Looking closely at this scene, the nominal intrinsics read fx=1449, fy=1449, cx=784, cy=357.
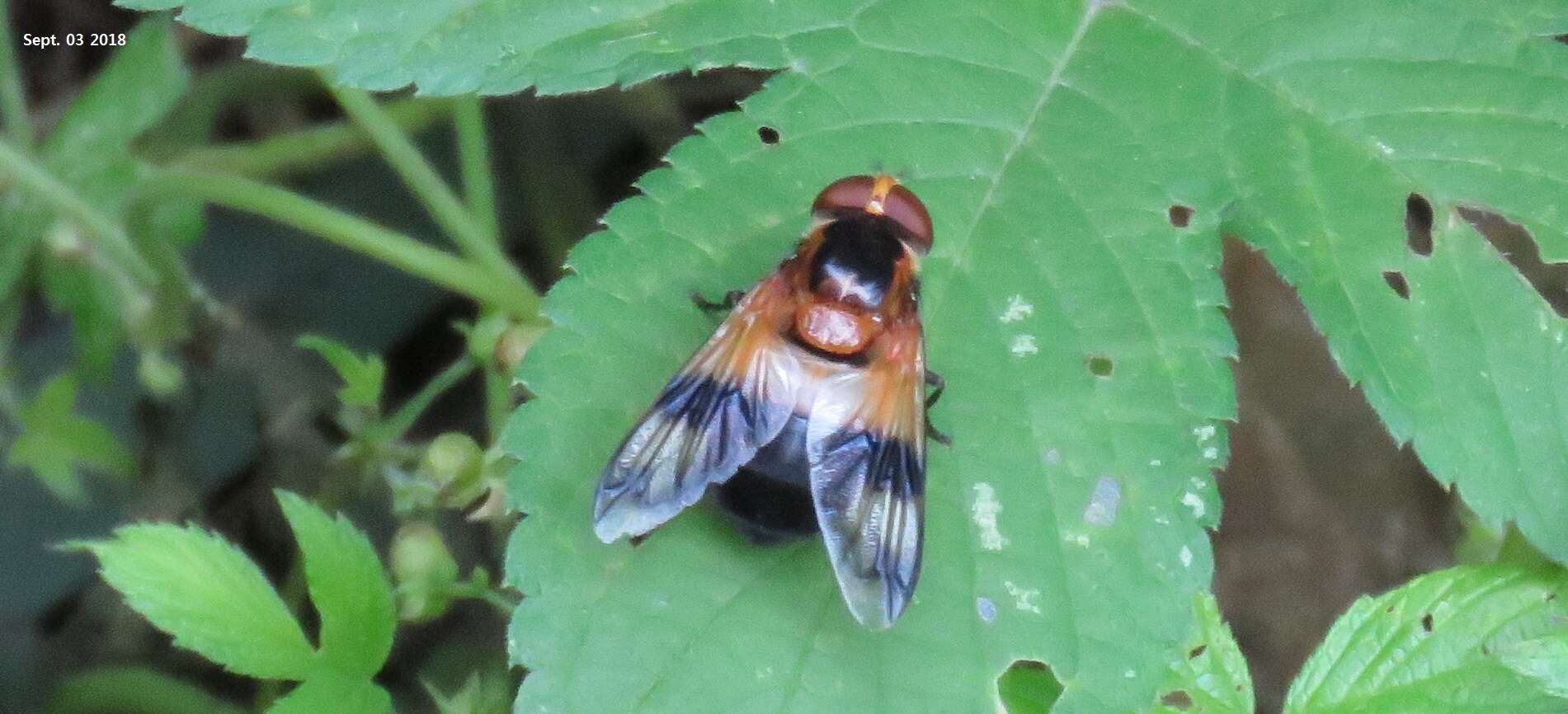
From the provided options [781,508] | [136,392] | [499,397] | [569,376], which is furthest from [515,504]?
[136,392]

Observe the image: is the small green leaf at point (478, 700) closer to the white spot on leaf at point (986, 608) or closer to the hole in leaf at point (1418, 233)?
the white spot on leaf at point (986, 608)

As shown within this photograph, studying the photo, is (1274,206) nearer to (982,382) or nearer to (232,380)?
(982,382)

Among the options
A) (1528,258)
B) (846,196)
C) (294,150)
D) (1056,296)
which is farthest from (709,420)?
(1528,258)

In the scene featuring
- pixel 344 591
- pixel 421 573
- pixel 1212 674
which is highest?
pixel 344 591

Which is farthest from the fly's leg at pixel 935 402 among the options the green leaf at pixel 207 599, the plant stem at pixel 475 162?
the plant stem at pixel 475 162

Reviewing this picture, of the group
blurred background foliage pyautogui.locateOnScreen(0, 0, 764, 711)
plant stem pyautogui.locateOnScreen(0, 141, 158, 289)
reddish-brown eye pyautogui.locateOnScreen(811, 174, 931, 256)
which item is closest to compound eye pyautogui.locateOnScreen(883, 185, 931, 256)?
reddish-brown eye pyautogui.locateOnScreen(811, 174, 931, 256)

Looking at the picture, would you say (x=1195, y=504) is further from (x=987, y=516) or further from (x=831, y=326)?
(x=831, y=326)
